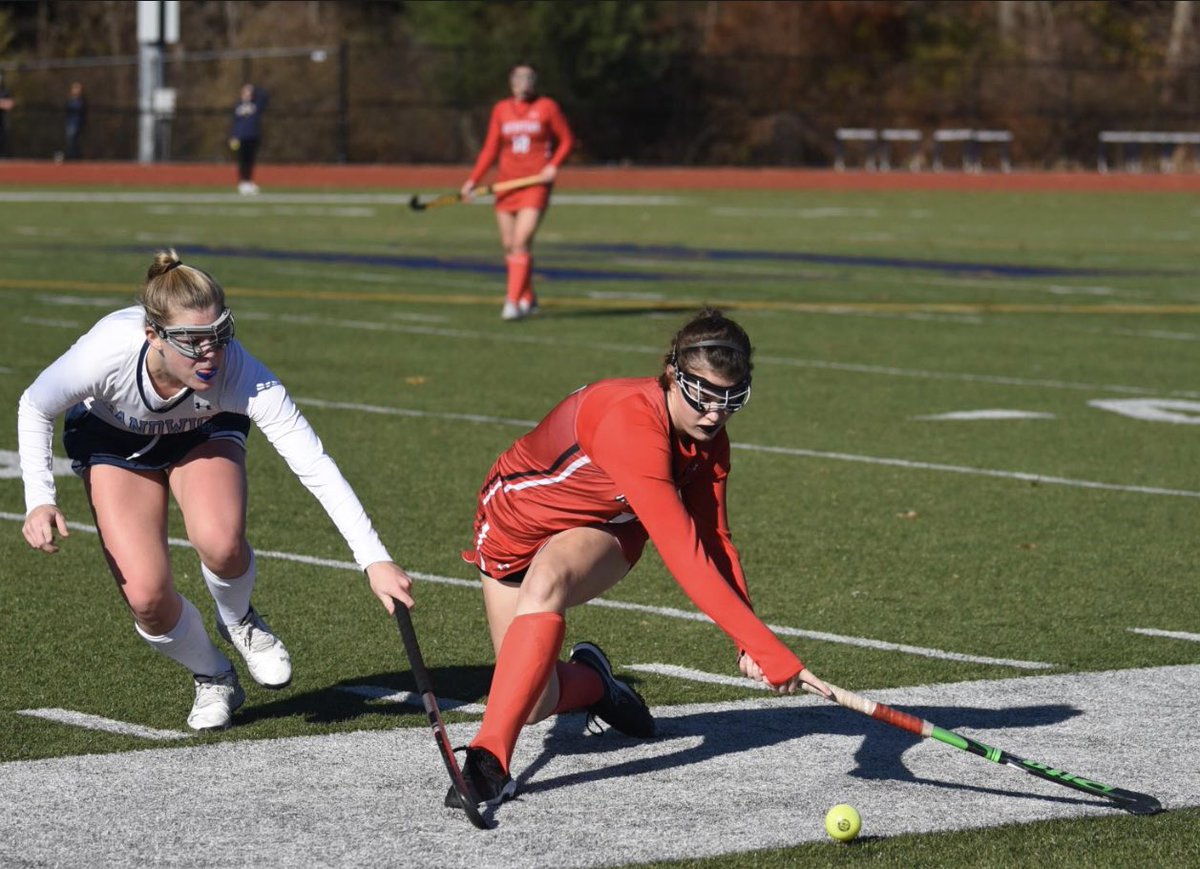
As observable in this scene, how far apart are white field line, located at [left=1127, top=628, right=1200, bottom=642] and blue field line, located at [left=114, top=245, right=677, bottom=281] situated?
→ 15.0 meters

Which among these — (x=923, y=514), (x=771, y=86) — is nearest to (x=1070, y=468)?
(x=923, y=514)

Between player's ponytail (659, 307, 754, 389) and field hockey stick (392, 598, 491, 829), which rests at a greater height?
player's ponytail (659, 307, 754, 389)

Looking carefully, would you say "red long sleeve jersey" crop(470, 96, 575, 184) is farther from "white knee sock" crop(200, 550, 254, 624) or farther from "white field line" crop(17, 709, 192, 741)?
"white field line" crop(17, 709, 192, 741)

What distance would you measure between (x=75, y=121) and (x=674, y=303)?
31.1 metres

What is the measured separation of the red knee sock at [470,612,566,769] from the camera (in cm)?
532

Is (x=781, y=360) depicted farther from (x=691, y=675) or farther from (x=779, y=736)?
(x=779, y=736)

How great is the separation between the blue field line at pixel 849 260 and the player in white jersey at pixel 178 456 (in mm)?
18354

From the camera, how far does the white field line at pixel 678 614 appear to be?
7.12 m

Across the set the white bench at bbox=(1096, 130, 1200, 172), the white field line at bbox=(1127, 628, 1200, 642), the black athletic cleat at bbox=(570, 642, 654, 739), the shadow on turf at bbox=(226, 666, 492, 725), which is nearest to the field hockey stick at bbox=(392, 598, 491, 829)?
the black athletic cleat at bbox=(570, 642, 654, 739)

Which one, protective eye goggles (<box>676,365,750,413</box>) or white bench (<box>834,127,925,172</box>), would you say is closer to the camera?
protective eye goggles (<box>676,365,750,413</box>)

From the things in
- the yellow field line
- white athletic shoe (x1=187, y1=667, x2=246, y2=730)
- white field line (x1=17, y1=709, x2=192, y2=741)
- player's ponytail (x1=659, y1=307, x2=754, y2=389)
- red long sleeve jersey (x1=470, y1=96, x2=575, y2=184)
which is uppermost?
player's ponytail (x1=659, y1=307, x2=754, y2=389)

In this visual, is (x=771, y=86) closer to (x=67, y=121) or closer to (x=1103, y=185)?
(x=1103, y=185)

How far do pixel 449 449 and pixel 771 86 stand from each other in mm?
46544

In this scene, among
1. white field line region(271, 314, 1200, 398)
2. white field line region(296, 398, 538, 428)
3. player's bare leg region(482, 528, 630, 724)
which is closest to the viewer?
player's bare leg region(482, 528, 630, 724)
